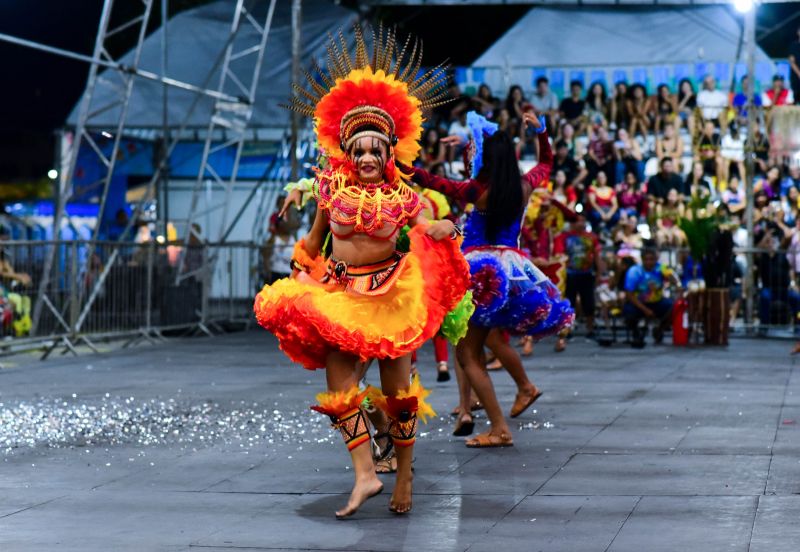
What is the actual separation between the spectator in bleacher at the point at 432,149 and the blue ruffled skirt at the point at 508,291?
46.3 feet

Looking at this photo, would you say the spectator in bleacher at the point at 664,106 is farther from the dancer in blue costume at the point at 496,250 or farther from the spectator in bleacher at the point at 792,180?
the dancer in blue costume at the point at 496,250

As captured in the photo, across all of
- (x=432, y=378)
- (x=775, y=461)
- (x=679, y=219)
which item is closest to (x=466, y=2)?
(x=679, y=219)

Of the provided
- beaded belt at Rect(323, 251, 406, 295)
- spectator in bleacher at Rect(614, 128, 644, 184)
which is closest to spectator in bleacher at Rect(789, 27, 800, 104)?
spectator in bleacher at Rect(614, 128, 644, 184)

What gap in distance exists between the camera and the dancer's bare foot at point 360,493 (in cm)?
630

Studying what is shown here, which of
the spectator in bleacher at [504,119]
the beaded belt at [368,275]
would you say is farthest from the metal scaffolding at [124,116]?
the beaded belt at [368,275]

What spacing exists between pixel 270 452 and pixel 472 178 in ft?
7.10

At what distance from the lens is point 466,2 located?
2523cm

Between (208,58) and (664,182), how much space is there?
25.8 ft

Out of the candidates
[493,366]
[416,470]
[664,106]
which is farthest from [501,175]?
[664,106]

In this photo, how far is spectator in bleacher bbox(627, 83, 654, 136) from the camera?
1014 inches

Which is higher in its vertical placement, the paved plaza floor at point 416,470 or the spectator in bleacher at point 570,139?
the spectator in bleacher at point 570,139

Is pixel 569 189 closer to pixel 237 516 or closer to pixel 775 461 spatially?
pixel 775 461

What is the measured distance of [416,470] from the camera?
7703 mm

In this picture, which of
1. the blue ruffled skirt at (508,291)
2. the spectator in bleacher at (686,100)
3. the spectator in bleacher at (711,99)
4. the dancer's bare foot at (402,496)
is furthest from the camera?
the spectator in bleacher at (686,100)
